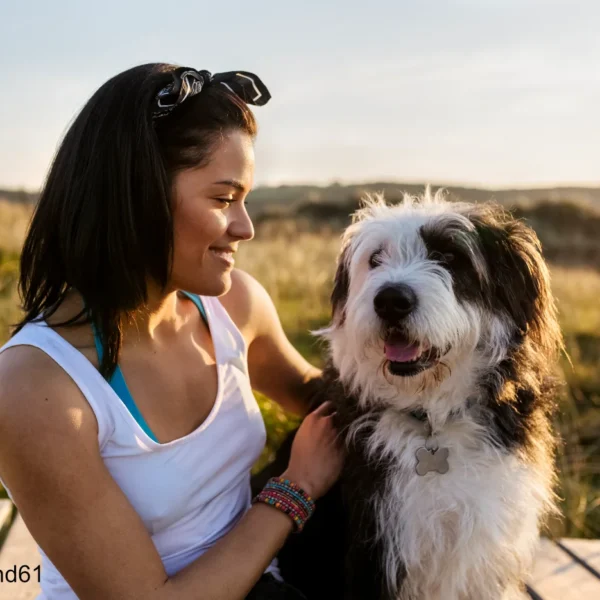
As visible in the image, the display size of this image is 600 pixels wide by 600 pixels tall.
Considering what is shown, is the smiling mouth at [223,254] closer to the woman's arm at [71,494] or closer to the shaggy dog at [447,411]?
the shaggy dog at [447,411]

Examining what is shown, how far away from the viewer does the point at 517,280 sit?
7.34 feet

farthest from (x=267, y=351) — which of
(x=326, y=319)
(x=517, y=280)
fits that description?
(x=326, y=319)

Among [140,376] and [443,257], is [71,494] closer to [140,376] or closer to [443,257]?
[140,376]

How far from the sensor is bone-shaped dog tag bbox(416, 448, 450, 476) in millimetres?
2125

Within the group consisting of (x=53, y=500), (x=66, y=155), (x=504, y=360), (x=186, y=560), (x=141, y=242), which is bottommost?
(x=186, y=560)

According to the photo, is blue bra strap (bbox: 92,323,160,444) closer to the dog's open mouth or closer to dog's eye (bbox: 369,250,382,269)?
the dog's open mouth

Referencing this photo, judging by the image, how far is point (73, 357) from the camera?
1.81 m

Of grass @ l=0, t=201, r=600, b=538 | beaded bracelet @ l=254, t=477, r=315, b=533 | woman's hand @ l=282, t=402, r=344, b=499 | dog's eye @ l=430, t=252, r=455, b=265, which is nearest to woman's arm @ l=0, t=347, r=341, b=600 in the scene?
beaded bracelet @ l=254, t=477, r=315, b=533

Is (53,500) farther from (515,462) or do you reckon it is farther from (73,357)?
(515,462)

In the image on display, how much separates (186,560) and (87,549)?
39 cm

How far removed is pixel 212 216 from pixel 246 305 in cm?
62

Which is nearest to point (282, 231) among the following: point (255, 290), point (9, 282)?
point (9, 282)

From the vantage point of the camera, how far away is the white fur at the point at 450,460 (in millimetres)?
2098

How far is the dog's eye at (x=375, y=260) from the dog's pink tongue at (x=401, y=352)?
32 centimetres
